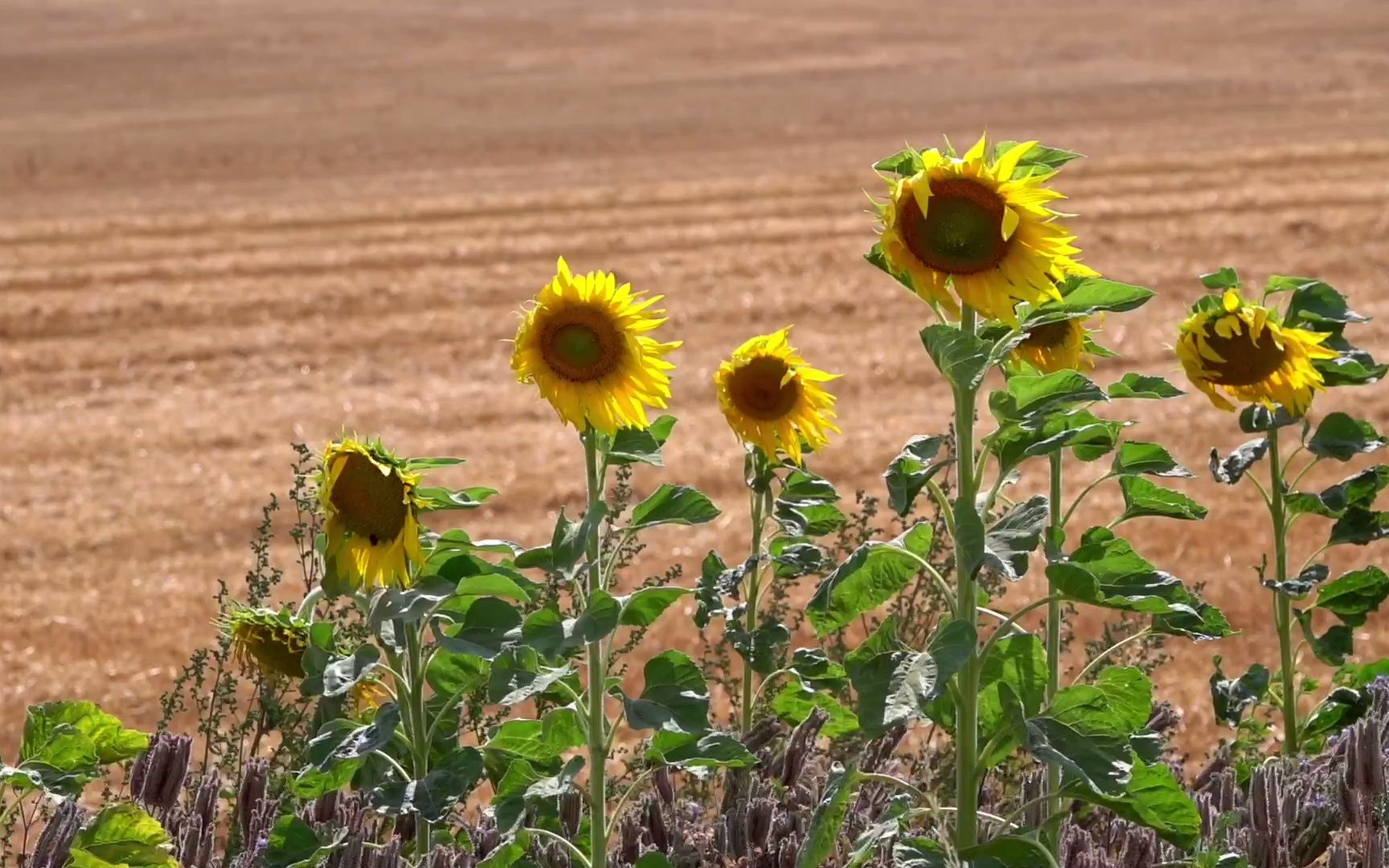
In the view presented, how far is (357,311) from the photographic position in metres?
11.8

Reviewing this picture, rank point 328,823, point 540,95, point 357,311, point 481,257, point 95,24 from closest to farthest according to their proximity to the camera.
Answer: point 328,823
point 357,311
point 481,257
point 540,95
point 95,24

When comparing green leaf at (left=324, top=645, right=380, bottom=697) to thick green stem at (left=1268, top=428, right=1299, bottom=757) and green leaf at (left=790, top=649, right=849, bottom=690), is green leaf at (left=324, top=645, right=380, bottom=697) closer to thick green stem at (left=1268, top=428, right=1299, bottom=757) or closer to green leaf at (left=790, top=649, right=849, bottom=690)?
green leaf at (left=790, top=649, right=849, bottom=690)

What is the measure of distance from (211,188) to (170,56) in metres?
11.7

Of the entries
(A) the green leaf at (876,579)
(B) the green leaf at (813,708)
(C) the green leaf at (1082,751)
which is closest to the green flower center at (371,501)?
(A) the green leaf at (876,579)

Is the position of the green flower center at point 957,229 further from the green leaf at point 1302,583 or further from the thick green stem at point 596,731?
the green leaf at point 1302,583

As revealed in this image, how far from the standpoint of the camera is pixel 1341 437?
356 centimetres

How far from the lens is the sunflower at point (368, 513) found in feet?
8.01

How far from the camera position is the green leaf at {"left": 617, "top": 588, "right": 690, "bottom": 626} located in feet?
7.89

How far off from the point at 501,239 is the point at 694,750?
Result: 37.9 ft

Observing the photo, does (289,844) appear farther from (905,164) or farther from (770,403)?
(905,164)

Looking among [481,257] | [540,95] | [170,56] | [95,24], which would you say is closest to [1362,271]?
[481,257]

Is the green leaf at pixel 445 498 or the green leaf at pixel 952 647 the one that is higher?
the green leaf at pixel 445 498

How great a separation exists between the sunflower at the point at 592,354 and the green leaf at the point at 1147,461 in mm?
602

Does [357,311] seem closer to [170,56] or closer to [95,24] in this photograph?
[170,56]
